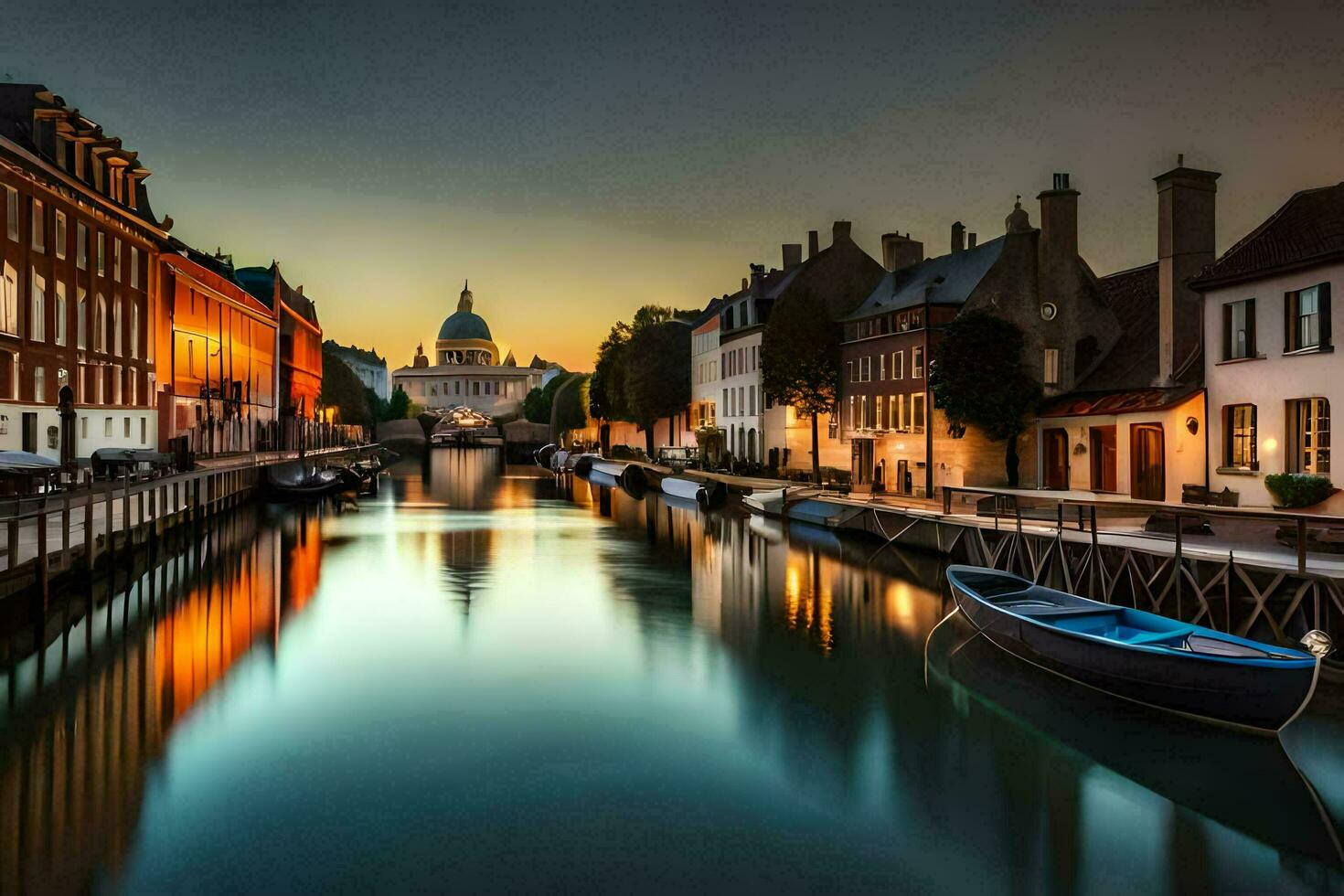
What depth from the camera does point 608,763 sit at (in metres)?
13.3

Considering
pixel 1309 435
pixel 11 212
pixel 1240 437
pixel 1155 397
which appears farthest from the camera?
pixel 11 212

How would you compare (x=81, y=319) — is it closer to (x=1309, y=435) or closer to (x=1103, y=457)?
(x=1103, y=457)

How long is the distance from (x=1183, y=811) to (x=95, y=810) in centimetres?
1237

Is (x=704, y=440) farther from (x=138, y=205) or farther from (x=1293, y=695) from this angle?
(x=1293, y=695)

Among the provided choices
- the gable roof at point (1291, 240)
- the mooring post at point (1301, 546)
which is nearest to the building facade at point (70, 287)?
the mooring post at point (1301, 546)

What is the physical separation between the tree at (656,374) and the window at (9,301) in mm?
43594

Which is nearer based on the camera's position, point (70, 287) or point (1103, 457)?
point (1103, 457)

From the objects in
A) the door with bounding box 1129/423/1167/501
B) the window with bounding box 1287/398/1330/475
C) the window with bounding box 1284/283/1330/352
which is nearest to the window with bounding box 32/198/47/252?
the door with bounding box 1129/423/1167/501

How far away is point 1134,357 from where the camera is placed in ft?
113

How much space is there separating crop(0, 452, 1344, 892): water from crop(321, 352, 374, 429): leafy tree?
9021 centimetres

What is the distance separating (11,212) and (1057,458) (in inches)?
1436

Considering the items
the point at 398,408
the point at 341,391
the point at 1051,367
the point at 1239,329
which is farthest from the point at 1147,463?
the point at 398,408

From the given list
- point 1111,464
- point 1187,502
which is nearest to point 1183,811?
point 1187,502

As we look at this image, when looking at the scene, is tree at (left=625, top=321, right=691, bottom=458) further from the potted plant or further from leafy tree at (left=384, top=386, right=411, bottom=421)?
leafy tree at (left=384, top=386, right=411, bottom=421)
